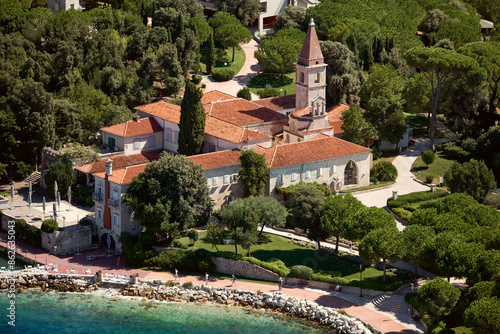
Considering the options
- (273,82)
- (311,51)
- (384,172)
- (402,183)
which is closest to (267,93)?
(273,82)

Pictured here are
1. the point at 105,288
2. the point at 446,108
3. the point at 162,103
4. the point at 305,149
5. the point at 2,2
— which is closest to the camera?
the point at 105,288

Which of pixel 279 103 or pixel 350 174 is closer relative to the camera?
pixel 350 174

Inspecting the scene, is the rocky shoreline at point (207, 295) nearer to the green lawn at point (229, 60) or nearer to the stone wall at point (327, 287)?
the stone wall at point (327, 287)

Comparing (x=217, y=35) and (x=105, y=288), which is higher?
(x=217, y=35)

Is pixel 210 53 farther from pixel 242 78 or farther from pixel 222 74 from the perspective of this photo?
pixel 242 78

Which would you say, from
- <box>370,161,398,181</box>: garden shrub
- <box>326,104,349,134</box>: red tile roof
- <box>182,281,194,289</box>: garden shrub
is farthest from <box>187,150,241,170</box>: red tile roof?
<box>370,161,398,181</box>: garden shrub

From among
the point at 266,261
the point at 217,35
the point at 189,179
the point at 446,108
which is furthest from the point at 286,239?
the point at 217,35

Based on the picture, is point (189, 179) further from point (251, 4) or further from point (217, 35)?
point (251, 4)
